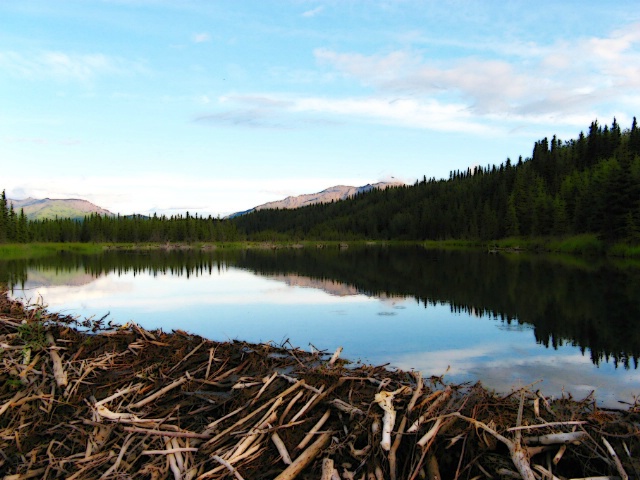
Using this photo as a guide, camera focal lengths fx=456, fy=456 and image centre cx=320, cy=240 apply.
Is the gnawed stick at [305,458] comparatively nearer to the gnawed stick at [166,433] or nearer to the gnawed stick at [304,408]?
the gnawed stick at [304,408]

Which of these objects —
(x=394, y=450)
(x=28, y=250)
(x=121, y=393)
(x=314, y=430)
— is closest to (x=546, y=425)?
(x=394, y=450)

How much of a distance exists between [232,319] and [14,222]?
5080 inches

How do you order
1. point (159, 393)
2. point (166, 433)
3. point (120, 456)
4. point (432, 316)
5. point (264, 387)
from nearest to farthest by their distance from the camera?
1. point (120, 456)
2. point (166, 433)
3. point (264, 387)
4. point (159, 393)
5. point (432, 316)

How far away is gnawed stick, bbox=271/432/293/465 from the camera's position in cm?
637

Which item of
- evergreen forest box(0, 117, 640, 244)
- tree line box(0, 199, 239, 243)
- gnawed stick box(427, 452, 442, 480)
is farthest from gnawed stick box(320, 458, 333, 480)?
tree line box(0, 199, 239, 243)

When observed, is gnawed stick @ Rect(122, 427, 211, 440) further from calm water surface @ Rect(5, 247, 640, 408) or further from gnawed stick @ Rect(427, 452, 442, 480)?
calm water surface @ Rect(5, 247, 640, 408)

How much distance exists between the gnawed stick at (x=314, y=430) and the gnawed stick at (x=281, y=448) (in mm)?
208

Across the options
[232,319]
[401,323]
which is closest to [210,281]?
[232,319]

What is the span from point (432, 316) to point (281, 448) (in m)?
18.5

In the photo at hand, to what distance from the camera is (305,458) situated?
21.0ft

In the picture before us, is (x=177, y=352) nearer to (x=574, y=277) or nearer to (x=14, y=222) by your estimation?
(x=574, y=277)

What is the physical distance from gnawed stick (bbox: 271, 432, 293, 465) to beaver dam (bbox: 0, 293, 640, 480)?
2cm

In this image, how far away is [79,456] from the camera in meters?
7.27

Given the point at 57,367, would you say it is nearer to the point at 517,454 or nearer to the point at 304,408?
the point at 304,408
